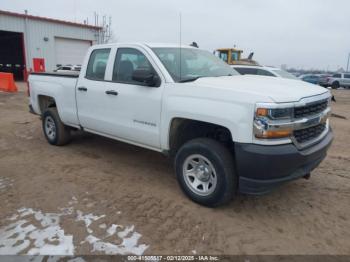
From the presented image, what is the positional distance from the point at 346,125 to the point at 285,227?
702cm

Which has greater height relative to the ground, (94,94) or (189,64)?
(189,64)

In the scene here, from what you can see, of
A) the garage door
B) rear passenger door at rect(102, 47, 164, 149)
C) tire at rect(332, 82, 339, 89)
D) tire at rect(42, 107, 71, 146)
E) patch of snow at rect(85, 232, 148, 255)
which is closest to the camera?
patch of snow at rect(85, 232, 148, 255)

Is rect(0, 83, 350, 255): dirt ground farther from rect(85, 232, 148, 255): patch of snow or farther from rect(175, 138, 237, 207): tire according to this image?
rect(175, 138, 237, 207): tire

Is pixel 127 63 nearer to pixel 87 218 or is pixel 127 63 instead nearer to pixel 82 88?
pixel 82 88

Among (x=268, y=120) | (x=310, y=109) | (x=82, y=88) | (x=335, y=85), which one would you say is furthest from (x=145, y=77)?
(x=335, y=85)

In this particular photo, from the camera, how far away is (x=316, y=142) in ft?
11.8

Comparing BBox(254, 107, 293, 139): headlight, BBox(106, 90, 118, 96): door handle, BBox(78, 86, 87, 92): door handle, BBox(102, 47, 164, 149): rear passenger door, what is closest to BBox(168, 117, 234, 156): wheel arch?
BBox(102, 47, 164, 149): rear passenger door

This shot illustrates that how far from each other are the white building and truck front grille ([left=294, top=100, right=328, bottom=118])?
20631 mm

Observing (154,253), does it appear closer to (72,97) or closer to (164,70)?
(164,70)

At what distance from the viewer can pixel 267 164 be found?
308 centimetres

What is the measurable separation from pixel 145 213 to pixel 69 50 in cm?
2549

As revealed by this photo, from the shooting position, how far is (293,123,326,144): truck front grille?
3.32 metres

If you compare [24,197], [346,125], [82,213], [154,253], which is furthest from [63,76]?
[346,125]

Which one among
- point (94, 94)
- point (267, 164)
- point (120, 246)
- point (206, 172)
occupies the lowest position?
point (120, 246)
